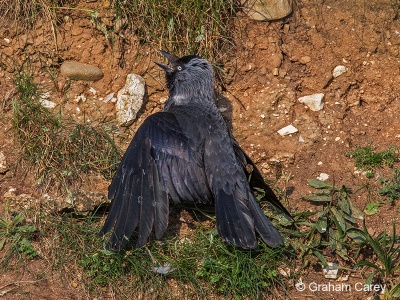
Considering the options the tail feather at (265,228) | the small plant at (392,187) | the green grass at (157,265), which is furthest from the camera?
the small plant at (392,187)

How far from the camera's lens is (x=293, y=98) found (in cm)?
665

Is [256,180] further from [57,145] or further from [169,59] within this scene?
[57,145]

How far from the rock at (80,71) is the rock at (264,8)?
1571 mm

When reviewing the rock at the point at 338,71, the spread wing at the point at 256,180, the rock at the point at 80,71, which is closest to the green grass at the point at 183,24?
the rock at the point at 80,71

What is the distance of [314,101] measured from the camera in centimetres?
663

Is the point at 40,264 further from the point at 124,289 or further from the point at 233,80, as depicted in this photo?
the point at 233,80

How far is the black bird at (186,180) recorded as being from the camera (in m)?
5.15

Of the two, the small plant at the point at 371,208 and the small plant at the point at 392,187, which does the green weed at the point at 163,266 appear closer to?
the small plant at the point at 371,208

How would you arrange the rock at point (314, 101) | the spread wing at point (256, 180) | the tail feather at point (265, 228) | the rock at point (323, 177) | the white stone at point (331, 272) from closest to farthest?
the tail feather at point (265, 228) < the white stone at point (331, 272) < the spread wing at point (256, 180) < the rock at point (323, 177) < the rock at point (314, 101)

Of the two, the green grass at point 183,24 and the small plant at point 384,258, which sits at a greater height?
the green grass at point 183,24

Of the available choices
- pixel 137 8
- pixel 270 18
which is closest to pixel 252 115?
pixel 270 18

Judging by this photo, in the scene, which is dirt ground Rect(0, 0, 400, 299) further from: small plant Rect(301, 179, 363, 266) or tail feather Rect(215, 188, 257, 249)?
tail feather Rect(215, 188, 257, 249)

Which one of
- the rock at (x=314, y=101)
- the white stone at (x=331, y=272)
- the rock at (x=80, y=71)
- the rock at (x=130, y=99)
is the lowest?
the white stone at (x=331, y=272)

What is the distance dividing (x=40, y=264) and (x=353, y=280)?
238 cm
